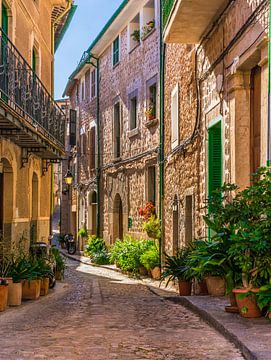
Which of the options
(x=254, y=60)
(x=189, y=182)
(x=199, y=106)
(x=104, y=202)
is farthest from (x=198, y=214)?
(x=104, y=202)

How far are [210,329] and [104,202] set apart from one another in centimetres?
1875

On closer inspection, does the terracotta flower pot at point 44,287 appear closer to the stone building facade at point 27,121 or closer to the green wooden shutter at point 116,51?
the stone building facade at point 27,121

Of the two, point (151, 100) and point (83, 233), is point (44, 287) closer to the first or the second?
point (151, 100)

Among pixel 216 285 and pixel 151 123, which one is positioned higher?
pixel 151 123

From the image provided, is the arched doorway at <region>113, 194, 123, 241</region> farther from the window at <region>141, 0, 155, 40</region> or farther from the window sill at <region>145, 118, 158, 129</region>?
the window at <region>141, 0, 155, 40</region>

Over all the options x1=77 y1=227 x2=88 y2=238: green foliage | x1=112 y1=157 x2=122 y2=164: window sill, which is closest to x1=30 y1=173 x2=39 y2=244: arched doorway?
x1=112 y1=157 x2=122 y2=164: window sill

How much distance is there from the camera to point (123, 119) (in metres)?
22.7

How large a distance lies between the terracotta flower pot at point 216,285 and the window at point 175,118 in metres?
6.16

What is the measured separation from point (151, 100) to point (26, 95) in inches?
313

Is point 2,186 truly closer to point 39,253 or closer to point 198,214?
point 39,253

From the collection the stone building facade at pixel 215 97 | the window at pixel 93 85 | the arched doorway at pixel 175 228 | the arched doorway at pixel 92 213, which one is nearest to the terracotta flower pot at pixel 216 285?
the stone building facade at pixel 215 97

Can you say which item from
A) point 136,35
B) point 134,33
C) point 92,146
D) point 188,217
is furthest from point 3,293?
point 92,146

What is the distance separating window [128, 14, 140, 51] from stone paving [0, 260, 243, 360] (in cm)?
1154

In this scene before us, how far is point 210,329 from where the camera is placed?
7191 millimetres
